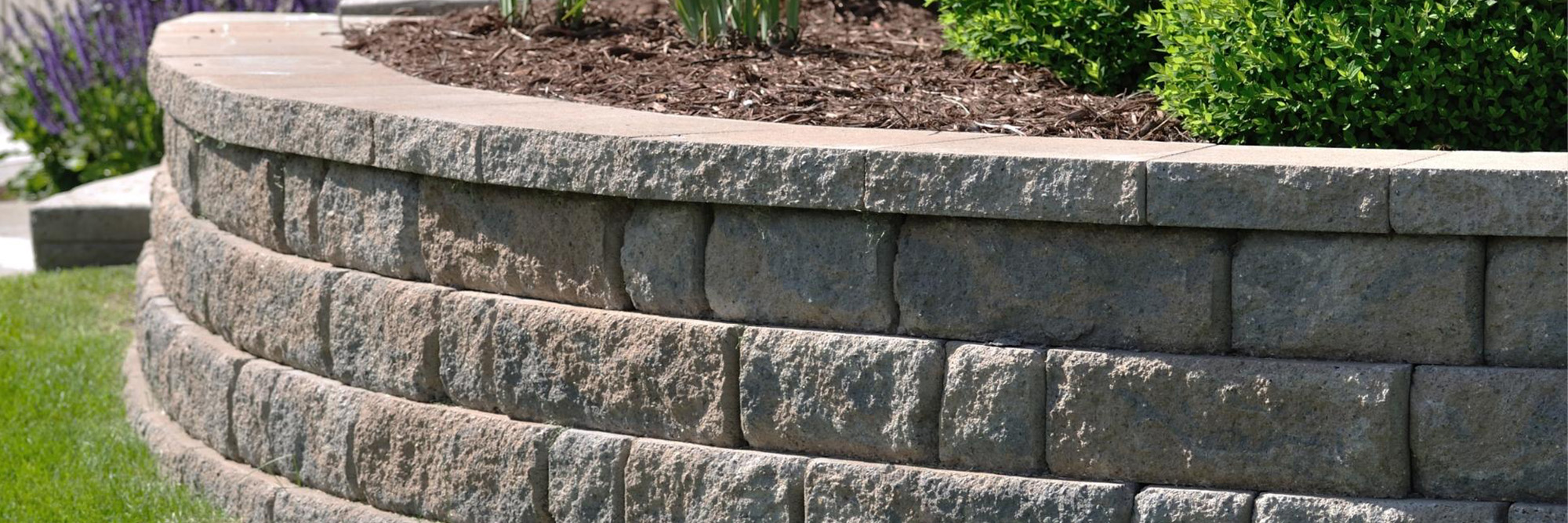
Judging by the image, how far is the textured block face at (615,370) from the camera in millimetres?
3770

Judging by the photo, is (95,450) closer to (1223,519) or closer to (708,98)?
(708,98)

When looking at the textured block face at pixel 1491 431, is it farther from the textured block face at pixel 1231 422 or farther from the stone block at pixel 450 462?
the stone block at pixel 450 462

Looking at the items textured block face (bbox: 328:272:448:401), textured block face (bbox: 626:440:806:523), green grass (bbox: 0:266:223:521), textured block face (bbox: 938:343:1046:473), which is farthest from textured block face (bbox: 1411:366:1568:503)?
green grass (bbox: 0:266:223:521)

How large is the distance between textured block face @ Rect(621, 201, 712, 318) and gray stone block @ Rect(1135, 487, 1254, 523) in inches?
42.5

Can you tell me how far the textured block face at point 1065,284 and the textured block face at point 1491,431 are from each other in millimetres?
416

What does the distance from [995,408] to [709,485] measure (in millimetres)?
709

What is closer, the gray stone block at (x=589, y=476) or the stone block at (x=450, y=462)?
the gray stone block at (x=589, y=476)

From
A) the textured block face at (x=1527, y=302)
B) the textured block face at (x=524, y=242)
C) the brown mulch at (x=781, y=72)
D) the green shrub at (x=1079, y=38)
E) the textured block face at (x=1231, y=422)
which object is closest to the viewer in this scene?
the textured block face at (x=1527, y=302)

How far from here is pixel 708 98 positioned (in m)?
4.72

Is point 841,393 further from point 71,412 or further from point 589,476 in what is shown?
point 71,412

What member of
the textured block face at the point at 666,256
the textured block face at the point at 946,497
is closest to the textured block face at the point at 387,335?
the textured block face at the point at 666,256

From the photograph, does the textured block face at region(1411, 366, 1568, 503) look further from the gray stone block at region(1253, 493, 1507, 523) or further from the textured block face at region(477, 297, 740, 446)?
the textured block face at region(477, 297, 740, 446)

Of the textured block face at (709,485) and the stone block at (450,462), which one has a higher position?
the textured block face at (709,485)

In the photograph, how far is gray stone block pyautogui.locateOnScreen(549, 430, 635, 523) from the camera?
12.9 ft
